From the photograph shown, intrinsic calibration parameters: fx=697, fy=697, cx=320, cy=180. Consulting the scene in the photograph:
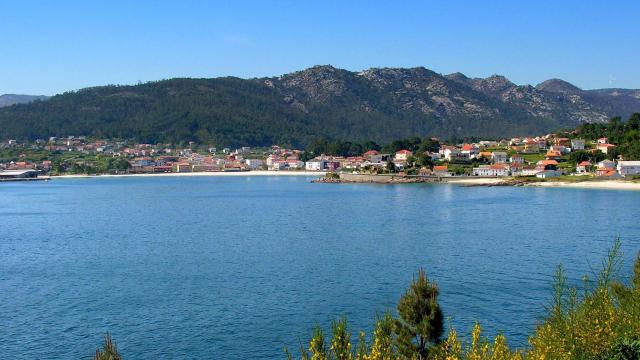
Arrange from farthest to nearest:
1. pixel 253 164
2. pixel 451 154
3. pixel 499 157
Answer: pixel 253 164, pixel 451 154, pixel 499 157

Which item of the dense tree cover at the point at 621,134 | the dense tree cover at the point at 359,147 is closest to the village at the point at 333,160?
the dense tree cover at the point at 621,134

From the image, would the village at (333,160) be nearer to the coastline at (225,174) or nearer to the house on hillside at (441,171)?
the house on hillside at (441,171)

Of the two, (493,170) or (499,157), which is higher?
(499,157)

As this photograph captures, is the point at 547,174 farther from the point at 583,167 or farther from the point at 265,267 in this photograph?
the point at 265,267

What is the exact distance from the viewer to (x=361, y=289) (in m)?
19.1

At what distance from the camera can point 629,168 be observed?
203 ft

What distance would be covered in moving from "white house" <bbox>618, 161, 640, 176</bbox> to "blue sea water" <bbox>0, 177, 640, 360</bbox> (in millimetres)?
17860

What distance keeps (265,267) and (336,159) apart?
79813 mm

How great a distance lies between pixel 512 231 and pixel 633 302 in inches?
800

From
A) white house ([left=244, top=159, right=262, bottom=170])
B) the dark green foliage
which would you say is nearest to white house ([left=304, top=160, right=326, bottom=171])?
white house ([left=244, top=159, right=262, bottom=170])

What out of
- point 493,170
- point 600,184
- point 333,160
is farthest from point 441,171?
point 333,160

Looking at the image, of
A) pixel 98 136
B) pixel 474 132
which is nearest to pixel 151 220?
pixel 98 136

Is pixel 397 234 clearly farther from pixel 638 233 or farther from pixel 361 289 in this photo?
pixel 361 289

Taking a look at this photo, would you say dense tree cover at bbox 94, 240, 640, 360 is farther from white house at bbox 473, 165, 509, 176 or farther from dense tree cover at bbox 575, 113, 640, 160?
dense tree cover at bbox 575, 113, 640, 160
